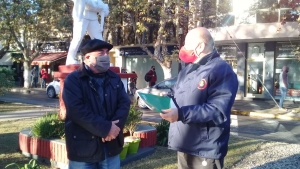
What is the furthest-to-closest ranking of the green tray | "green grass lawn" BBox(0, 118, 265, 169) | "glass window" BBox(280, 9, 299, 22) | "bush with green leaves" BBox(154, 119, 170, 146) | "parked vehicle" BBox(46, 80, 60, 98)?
"parked vehicle" BBox(46, 80, 60, 98) < "glass window" BBox(280, 9, 299, 22) < "bush with green leaves" BBox(154, 119, 170, 146) < "green grass lawn" BBox(0, 118, 265, 169) < the green tray

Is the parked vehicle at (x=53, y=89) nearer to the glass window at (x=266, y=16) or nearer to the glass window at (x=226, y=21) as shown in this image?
the glass window at (x=226, y=21)

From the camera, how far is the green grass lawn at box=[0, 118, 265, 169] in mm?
5230

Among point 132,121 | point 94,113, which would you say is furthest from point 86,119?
point 132,121

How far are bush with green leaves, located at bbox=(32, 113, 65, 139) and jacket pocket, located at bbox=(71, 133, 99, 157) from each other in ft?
8.10

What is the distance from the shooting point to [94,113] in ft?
9.73

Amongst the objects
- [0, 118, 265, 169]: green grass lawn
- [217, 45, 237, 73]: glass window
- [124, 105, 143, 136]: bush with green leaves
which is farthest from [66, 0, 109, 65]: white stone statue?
[217, 45, 237, 73]: glass window

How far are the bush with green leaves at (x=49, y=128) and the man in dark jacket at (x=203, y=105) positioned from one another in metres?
3.07

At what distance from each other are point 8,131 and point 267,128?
7.27 metres

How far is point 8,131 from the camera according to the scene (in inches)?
299

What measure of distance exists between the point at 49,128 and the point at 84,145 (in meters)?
2.65

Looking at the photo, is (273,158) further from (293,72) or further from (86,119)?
(293,72)

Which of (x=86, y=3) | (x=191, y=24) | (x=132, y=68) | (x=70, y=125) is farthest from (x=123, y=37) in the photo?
(x=70, y=125)

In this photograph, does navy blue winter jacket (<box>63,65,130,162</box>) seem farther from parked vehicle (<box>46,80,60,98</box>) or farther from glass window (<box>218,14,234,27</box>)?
glass window (<box>218,14,234,27</box>)

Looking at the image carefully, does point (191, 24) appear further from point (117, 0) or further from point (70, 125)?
point (70, 125)
